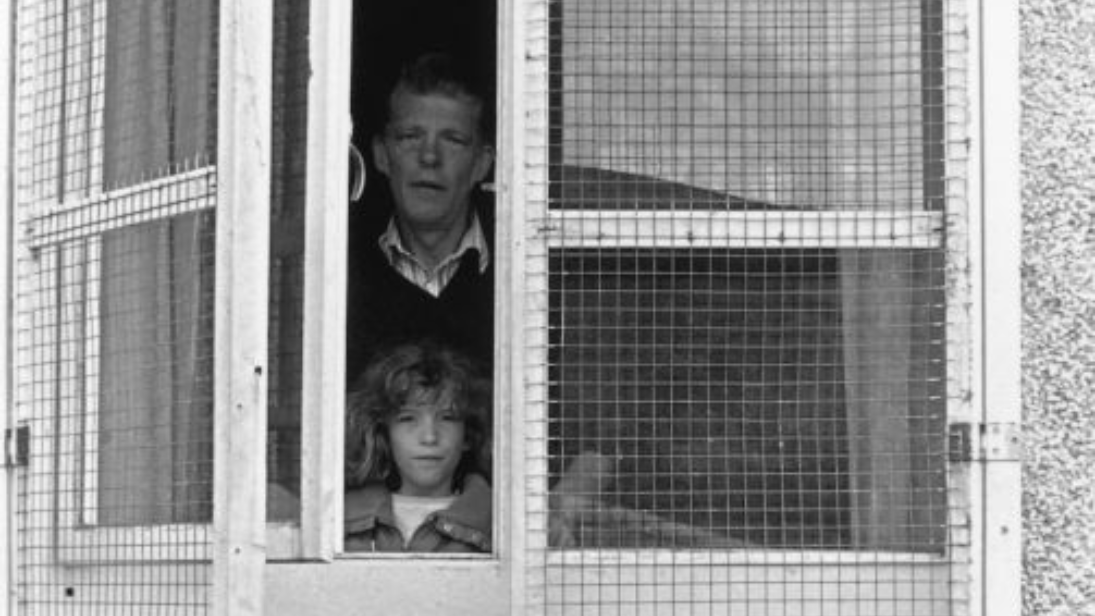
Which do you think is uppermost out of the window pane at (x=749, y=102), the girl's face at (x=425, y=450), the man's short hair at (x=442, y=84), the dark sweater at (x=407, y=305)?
the man's short hair at (x=442, y=84)

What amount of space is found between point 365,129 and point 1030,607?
81.5 inches

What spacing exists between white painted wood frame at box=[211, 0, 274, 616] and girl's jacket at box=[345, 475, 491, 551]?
941mm

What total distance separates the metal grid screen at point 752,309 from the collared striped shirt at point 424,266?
144cm

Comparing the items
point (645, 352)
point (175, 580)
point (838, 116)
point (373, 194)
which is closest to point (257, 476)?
point (175, 580)

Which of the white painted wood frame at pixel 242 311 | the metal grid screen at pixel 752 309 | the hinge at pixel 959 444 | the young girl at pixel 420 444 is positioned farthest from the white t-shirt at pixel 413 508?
the hinge at pixel 959 444

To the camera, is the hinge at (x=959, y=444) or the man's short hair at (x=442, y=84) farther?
the man's short hair at (x=442, y=84)

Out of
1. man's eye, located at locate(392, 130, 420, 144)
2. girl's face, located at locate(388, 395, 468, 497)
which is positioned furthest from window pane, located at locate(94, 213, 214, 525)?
man's eye, located at locate(392, 130, 420, 144)

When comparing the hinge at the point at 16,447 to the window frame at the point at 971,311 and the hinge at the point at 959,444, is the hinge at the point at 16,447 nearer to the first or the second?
the window frame at the point at 971,311

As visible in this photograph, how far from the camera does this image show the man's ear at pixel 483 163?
6.79m

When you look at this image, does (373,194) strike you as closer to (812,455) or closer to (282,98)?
(282,98)

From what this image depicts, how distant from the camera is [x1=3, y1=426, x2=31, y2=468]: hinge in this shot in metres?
5.69

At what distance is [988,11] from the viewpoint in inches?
210

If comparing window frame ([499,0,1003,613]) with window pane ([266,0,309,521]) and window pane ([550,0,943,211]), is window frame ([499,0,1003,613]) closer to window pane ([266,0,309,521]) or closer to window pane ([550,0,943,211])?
window pane ([550,0,943,211])

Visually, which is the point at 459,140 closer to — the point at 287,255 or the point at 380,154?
the point at 380,154
